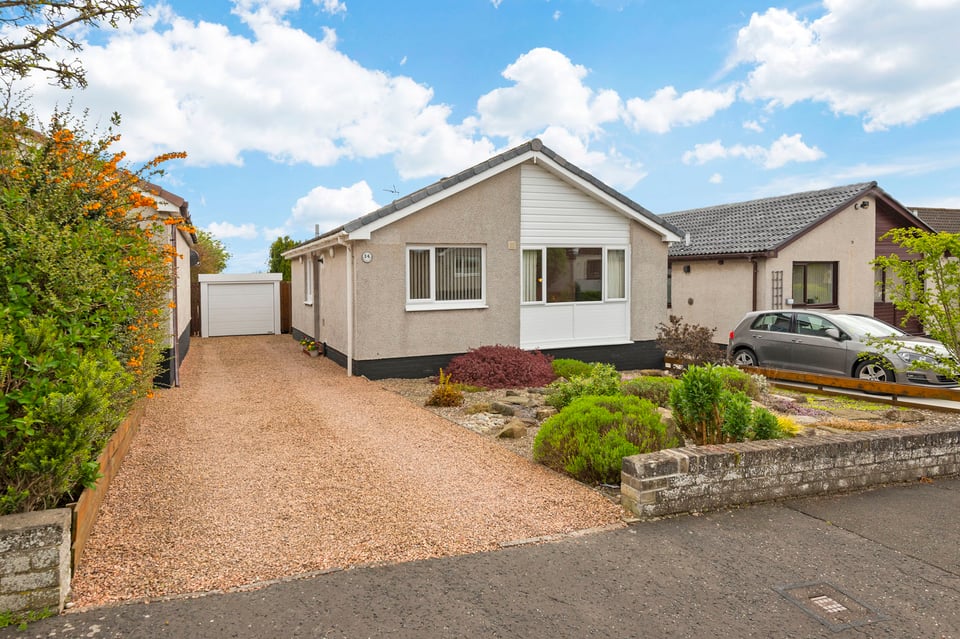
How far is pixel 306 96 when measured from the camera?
13414 millimetres

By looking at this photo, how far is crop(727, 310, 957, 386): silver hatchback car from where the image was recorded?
36.7ft

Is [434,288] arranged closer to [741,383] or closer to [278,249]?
[741,383]

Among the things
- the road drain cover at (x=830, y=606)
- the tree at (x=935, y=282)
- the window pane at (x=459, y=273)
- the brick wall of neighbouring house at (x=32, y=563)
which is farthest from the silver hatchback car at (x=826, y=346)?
the brick wall of neighbouring house at (x=32, y=563)

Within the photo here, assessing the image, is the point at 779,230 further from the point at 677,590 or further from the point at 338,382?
the point at 677,590

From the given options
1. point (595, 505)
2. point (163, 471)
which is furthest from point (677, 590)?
point (163, 471)

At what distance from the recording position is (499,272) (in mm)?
13469

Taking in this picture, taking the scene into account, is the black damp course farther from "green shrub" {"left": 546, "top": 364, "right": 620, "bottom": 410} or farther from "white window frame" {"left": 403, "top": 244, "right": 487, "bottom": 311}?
"green shrub" {"left": 546, "top": 364, "right": 620, "bottom": 410}

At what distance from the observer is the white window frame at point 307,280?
1755 cm

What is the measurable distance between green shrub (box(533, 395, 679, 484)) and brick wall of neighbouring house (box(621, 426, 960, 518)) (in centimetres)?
68

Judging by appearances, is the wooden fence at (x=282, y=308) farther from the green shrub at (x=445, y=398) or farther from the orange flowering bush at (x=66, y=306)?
the orange flowering bush at (x=66, y=306)

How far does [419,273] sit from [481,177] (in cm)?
237

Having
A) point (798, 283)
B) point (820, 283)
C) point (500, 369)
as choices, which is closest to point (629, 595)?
point (500, 369)

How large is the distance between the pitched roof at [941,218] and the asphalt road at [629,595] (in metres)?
27.7

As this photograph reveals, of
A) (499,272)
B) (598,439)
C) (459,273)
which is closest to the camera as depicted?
(598,439)
